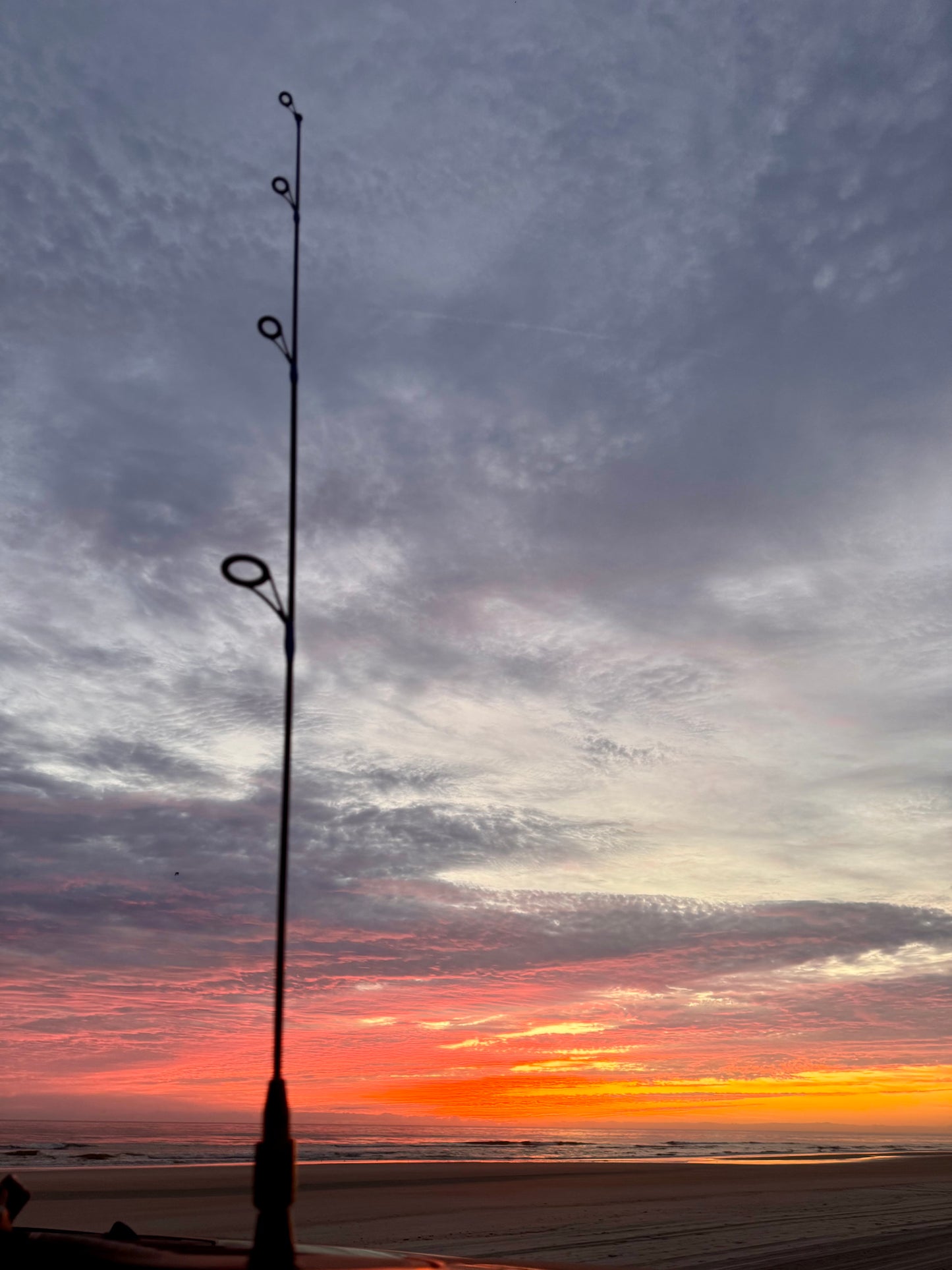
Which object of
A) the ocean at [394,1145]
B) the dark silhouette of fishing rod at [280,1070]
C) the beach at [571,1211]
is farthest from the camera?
the ocean at [394,1145]

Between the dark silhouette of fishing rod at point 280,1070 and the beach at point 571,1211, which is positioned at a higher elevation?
the dark silhouette of fishing rod at point 280,1070

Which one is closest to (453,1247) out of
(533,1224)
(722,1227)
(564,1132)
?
(533,1224)

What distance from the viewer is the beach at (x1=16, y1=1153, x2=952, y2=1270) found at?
12.7 metres

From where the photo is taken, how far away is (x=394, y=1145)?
170 ft

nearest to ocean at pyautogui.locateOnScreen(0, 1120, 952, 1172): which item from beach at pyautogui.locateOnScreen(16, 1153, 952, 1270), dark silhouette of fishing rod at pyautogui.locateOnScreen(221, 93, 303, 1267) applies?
beach at pyautogui.locateOnScreen(16, 1153, 952, 1270)

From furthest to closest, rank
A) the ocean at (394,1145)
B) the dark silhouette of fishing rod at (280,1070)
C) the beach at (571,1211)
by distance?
the ocean at (394,1145) < the beach at (571,1211) < the dark silhouette of fishing rod at (280,1070)

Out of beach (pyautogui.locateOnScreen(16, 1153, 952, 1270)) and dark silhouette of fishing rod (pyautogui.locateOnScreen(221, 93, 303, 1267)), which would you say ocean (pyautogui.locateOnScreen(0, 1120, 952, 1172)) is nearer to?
beach (pyautogui.locateOnScreen(16, 1153, 952, 1270))

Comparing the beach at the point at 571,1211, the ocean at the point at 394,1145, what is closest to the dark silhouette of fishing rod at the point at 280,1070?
the beach at the point at 571,1211

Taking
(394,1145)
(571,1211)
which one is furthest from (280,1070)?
(394,1145)

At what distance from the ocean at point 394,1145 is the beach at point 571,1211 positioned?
939 centimetres

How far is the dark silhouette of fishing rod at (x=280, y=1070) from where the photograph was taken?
4.00 metres

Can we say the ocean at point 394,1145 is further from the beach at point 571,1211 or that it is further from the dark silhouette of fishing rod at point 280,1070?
the dark silhouette of fishing rod at point 280,1070

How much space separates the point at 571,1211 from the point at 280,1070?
15.3 metres

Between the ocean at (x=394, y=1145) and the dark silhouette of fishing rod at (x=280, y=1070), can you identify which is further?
the ocean at (x=394, y=1145)
